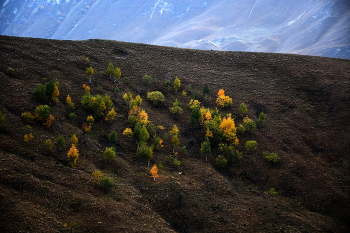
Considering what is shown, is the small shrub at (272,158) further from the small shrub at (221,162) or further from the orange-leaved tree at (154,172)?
the orange-leaved tree at (154,172)

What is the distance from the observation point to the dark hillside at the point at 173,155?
84.1 ft

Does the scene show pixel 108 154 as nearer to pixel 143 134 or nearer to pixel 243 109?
pixel 143 134

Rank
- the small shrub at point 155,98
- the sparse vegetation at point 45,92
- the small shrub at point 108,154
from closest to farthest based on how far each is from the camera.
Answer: the small shrub at point 108,154, the sparse vegetation at point 45,92, the small shrub at point 155,98

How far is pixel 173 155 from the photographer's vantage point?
38.4 metres

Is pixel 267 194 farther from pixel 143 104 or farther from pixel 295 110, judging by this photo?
pixel 143 104

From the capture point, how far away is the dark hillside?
84.1ft

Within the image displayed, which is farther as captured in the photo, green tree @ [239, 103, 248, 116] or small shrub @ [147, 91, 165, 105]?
small shrub @ [147, 91, 165, 105]

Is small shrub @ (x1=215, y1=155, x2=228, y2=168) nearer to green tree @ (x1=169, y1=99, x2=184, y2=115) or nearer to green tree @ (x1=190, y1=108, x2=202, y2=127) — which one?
green tree @ (x1=190, y1=108, x2=202, y2=127)

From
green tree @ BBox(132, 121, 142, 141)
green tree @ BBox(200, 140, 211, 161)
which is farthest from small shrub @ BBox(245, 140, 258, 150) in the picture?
green tree @ BBox(132, 121, 142, 141)

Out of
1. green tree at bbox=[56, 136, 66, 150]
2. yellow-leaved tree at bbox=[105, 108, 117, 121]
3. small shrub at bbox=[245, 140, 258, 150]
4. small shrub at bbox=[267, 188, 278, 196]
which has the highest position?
yellow-leaved tree at bbox=[105, 108, 117, 121]

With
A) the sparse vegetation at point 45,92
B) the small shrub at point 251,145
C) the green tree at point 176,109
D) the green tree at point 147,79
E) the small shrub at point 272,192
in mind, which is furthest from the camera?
the green tree at point 147,79

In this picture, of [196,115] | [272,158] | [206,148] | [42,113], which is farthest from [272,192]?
[42,113]

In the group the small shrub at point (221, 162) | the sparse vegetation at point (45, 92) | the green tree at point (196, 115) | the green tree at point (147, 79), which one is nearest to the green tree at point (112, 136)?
the sparse vegetation at point (45, 92)

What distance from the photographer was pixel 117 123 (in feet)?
133
